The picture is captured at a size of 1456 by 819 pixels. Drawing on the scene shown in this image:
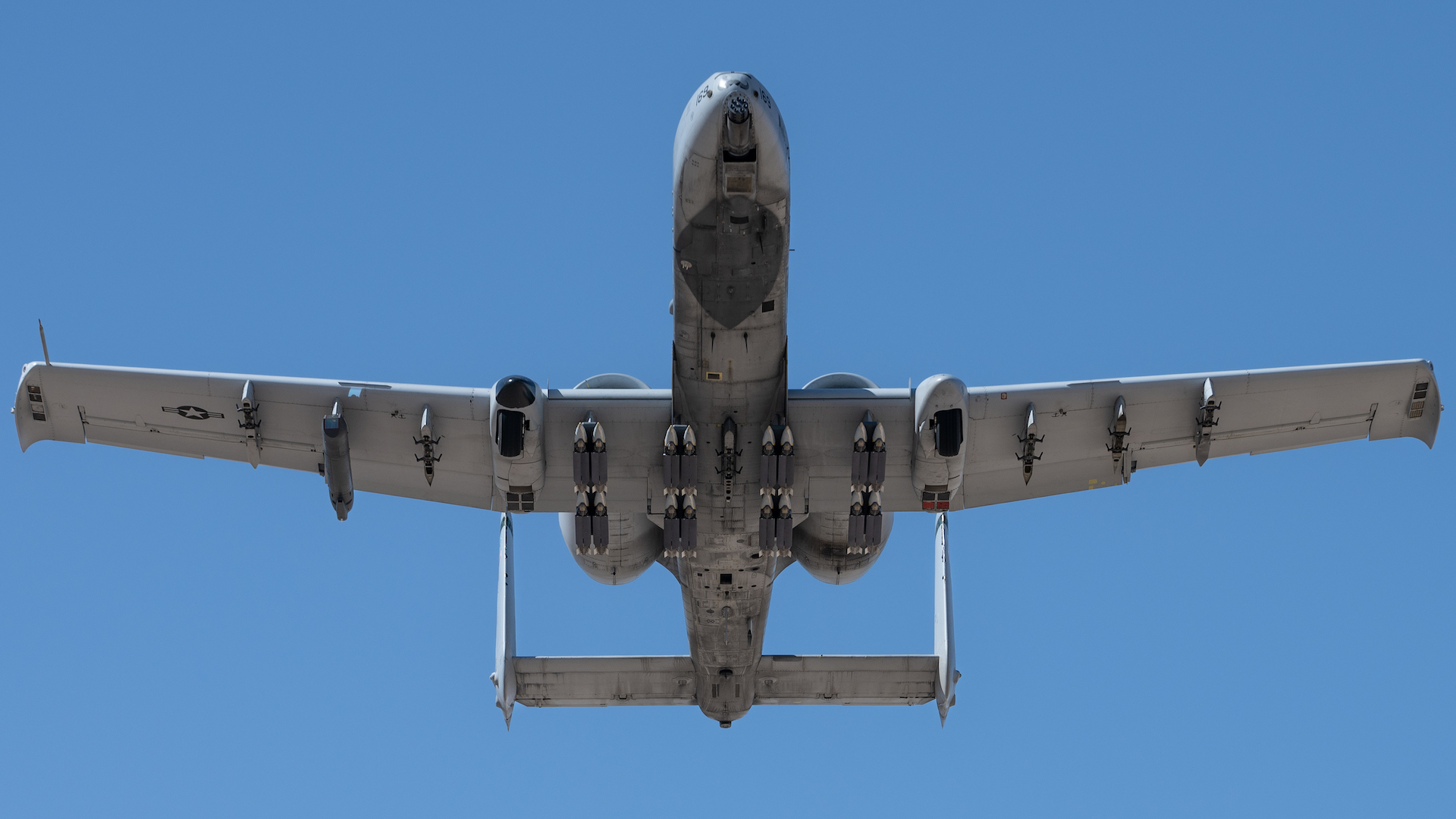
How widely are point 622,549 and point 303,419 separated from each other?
7.46 metres

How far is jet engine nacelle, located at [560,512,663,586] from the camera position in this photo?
1248 inches

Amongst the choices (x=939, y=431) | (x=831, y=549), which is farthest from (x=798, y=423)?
(x=831, y=549)

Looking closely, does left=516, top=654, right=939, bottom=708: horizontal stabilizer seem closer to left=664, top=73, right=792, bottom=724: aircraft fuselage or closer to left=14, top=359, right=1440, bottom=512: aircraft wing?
left=664, top=73, right=792, bottom=724: aircraft fuselage

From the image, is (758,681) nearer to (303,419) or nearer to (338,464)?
(338,464)

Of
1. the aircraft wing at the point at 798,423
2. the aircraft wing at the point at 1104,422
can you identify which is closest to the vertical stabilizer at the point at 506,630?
the aircraft wing at the point at 798,423

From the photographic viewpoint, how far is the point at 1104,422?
30.1 m

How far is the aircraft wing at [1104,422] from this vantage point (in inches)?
1157

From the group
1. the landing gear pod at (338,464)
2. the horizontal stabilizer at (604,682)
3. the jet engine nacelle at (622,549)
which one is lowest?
the horizontal stabilizer at (604,682)

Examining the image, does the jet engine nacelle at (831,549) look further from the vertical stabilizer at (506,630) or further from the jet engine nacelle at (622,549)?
the vertical stabilizer at (506,630)

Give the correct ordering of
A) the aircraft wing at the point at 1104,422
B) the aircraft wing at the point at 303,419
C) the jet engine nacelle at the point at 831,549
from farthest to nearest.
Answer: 1. the jet engine nacelle at the point at 831,549
2. the aircraft wing at the point at 1104,422
3. the aircraft wing at the point at 303,419

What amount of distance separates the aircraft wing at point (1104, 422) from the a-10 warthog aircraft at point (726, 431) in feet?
0.15

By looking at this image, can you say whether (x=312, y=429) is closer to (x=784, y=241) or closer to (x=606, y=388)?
(x=606, y=388)

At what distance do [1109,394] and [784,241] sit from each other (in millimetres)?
8262

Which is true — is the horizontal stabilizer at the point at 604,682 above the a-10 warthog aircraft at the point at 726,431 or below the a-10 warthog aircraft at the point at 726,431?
below
